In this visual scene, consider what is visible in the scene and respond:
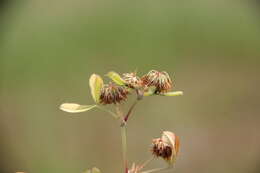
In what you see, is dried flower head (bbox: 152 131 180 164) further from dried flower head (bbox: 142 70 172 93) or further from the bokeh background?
the bokeh background

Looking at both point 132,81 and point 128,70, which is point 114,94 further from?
point 128,70

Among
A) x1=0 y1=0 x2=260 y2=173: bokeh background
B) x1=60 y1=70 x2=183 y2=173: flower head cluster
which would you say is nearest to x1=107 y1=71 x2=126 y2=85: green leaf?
x1=60 y1=70 x2=183 y2=173: flower head cluster

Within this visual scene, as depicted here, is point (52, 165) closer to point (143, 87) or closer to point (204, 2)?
point (204, 2)

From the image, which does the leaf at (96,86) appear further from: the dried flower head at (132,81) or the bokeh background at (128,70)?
the bokeh background at (128,70)

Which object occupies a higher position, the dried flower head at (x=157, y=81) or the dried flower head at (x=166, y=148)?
the dried flower head at (x=157, y=81)

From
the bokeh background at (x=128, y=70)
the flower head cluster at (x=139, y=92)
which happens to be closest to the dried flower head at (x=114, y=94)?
the flower head cluster at (x=139, y=92)

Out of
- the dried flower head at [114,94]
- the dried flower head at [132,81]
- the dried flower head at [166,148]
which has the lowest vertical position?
the dried flower head at [166,148]

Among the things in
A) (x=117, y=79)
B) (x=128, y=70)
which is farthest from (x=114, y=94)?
(x=128, y=70)

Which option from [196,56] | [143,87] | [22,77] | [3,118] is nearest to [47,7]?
[22,77]
